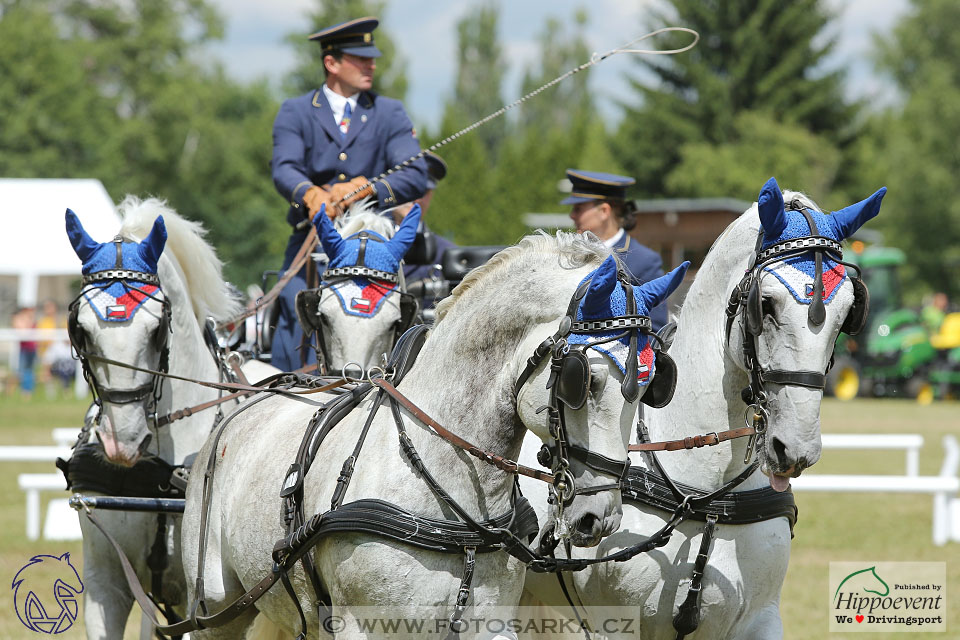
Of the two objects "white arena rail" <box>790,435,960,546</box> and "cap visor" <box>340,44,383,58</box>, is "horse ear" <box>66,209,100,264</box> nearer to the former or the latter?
"cap visor" <box>340,44,383,58</box>

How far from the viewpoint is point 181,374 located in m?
4.87

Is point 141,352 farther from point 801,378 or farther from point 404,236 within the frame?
point 801,378

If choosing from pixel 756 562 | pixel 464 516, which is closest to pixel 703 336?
pixel 756 562

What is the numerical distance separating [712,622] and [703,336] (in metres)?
1.04

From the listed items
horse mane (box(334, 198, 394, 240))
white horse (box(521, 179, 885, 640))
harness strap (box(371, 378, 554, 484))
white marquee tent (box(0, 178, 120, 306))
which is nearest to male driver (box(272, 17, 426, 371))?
horse mane (box(334, 198, 394, 240))

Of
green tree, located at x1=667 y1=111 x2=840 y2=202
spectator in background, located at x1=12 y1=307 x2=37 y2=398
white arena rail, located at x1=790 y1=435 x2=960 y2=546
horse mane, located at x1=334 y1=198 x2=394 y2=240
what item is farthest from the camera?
green tree, located at x1=667 y1=111 x2=840 y2=202

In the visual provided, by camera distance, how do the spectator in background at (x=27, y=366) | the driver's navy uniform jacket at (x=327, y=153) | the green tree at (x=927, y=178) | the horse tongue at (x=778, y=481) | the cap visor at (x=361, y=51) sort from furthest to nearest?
1. the green tree at (x=927, y=178)
2. the spectator in background at (x=27, y=366)
3. the cap visor at (x=361, y=51)
4. the driver's navy uniform jacket at (x=327, y=153)
5. the horse tongue at (x=778, y=481)

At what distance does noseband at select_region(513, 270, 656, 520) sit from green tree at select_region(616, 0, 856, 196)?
37.8m

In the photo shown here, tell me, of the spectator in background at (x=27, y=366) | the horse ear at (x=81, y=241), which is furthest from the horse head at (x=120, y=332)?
the spectator in background at (x=27, y=366)

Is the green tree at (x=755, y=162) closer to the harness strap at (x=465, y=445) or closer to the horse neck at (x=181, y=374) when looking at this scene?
the horse neck at (x=181, y=374)

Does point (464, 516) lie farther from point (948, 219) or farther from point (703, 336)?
point (948, 219)

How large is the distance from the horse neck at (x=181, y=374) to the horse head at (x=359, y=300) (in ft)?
1.71

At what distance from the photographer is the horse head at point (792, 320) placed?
3.54 meters

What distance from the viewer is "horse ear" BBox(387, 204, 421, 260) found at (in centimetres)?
488
